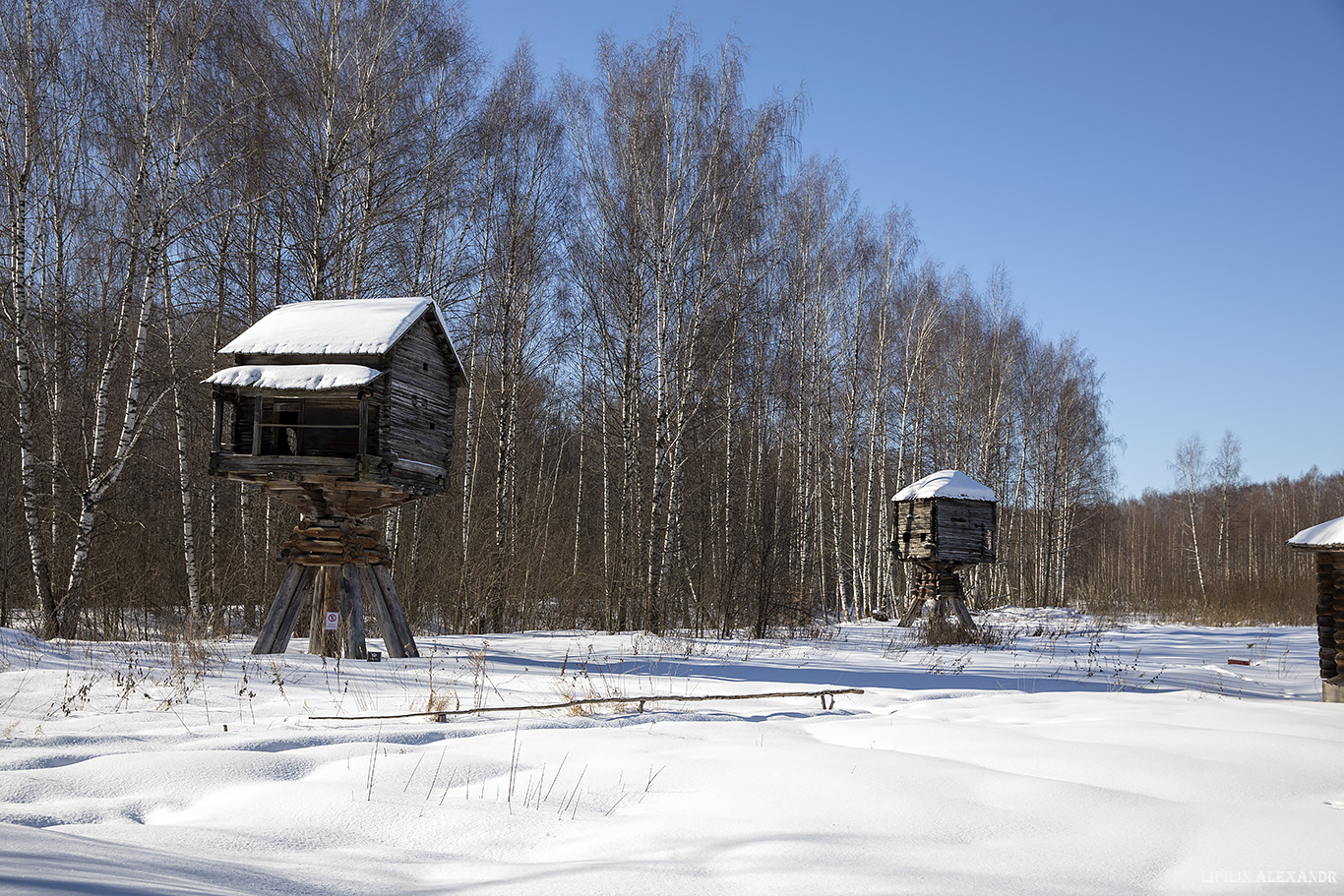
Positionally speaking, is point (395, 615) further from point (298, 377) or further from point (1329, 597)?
point (1329, 597)

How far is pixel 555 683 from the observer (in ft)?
28.0

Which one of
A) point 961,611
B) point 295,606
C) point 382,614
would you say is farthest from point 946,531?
point 295,606

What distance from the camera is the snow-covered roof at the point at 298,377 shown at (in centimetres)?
964

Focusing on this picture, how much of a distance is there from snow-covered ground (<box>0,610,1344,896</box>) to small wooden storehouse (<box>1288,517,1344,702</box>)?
191 cm

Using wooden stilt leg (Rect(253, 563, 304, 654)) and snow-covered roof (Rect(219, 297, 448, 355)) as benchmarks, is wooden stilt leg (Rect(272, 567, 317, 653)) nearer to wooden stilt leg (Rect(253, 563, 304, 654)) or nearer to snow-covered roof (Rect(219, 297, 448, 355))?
wooden stilt leg (Rect(253, 563, 304, 654))

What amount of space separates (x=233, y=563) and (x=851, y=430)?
16045mm

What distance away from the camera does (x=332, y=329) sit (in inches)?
393

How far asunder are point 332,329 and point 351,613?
3.49 m

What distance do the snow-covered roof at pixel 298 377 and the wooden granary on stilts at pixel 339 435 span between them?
0.6 inches

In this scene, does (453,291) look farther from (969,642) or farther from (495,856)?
(495,856)

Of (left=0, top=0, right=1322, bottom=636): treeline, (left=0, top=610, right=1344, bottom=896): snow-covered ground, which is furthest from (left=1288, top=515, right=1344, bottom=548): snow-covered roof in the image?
(left=0, top=0, right=1322, bottom=636): treeline

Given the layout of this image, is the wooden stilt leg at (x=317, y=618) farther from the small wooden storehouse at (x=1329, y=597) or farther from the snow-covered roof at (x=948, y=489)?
the snow-covered roof at (x=948, y=489)

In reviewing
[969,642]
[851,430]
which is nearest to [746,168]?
[851,430]

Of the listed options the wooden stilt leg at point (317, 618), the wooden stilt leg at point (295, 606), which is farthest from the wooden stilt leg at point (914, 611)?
the wooden stilt leg at point (295, 606)
